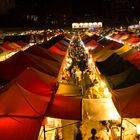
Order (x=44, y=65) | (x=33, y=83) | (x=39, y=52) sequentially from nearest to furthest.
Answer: (x=33, y=83) < (x=44, y=65) < (x=39, y=52)

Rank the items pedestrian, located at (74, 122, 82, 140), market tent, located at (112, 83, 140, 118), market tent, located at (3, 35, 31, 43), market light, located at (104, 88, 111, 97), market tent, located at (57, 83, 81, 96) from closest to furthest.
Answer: market tent, located at (112, 83, 140, 118), pedestrian, located at (74, 122, 82, 140), market tent, located at (57, 83, 81, 96), market light, located at (104, 88, 111, 97), market tent, located at (3, 35, 31, 43)

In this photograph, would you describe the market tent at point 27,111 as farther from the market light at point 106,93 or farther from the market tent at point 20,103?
the market light at point 106,93

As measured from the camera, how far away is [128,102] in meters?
7.87

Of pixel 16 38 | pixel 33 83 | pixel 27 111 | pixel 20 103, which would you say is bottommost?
pixel 27 111

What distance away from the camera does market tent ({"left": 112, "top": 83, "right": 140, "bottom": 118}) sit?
745 centimetres

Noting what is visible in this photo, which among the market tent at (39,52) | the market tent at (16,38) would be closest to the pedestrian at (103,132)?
the market tent at (39,52)

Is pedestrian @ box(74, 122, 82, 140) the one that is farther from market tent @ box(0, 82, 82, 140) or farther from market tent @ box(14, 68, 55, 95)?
A: market tent @ box(14, 68, 55, 95)

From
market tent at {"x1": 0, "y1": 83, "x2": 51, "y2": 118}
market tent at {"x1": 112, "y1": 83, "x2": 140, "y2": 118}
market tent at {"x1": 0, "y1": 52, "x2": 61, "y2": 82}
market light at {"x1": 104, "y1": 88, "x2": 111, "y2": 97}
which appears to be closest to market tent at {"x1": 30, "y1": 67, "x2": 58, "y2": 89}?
market tent at {"x1": 0, "y1": 52, "x2": 61, "y2": 82}

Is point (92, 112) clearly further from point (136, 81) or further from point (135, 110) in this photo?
point (136, 81)

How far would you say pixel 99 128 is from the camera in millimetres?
9602

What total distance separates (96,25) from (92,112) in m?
58.4

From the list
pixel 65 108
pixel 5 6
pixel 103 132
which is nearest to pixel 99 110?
pixel 65 108

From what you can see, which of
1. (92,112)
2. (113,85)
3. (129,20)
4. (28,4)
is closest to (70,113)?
(92,112)

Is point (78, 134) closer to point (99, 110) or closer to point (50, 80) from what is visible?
point (99, 110)
